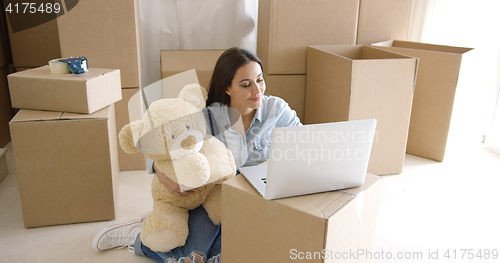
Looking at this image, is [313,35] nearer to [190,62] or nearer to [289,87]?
[289,87]

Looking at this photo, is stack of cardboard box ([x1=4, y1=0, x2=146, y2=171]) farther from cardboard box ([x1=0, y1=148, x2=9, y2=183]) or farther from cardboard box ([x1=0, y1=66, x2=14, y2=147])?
cardboard box ([x1=0, y1=66, x2=14, y2=147])

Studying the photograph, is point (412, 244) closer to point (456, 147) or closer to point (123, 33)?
point (456, 147)

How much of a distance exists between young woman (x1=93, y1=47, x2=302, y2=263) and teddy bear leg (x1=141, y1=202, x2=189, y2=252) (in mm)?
64

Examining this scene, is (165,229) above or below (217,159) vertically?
below

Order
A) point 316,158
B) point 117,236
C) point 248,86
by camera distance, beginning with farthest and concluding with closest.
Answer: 1. point 117,236
2. point 248,86
3. point 316,158

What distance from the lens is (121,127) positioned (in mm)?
2197

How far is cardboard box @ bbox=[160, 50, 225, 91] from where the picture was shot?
7.71 feet

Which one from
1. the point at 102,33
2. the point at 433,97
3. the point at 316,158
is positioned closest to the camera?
the point at 316,158

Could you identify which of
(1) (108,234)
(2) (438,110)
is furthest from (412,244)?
(1) (108,234)

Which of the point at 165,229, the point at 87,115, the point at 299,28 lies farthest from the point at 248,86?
the point at 299,28

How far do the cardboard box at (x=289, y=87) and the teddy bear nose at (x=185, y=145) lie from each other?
4.77 ft

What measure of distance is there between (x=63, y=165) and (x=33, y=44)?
4.44ft

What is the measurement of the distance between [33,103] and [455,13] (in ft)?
8.26

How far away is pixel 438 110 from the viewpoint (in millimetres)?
2324
